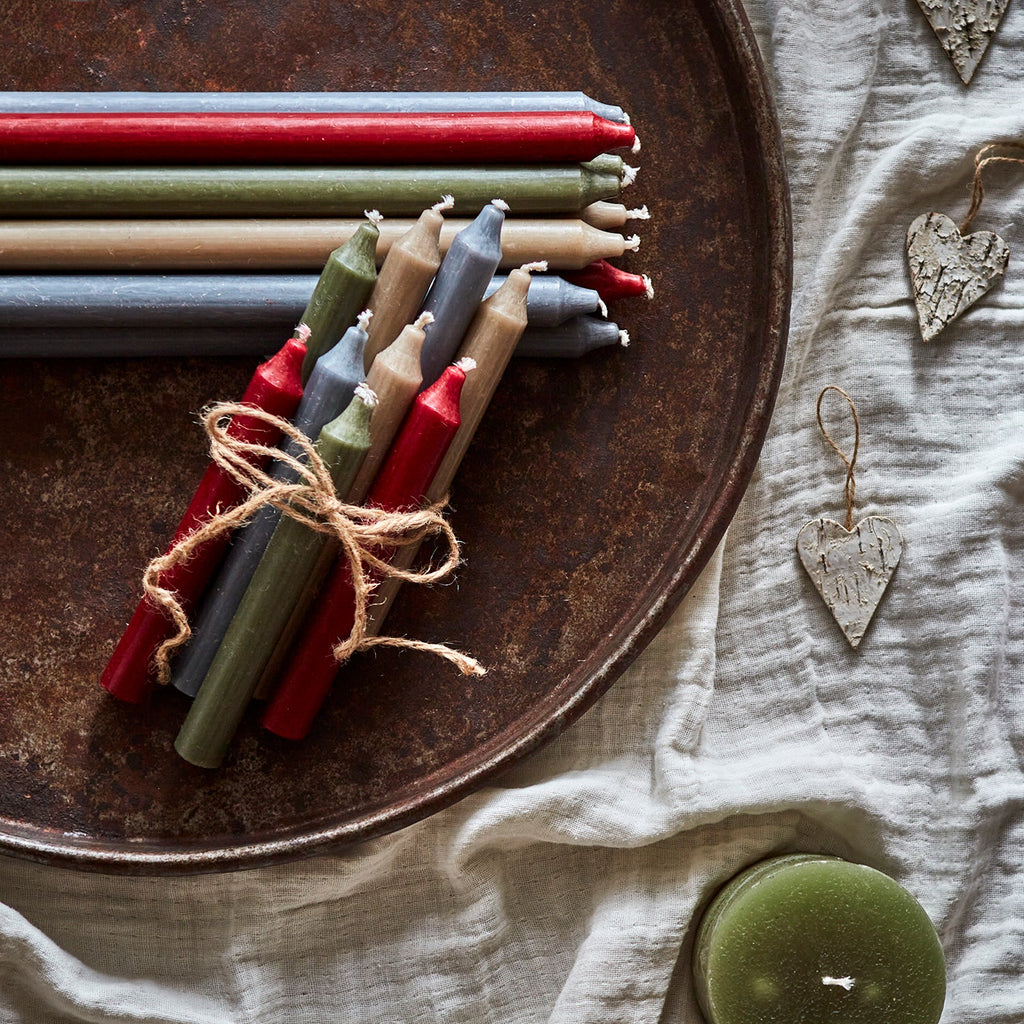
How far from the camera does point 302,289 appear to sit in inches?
27.4

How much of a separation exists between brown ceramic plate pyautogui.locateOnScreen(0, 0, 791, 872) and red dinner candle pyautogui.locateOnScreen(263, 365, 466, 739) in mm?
41

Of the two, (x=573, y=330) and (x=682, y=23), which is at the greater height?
(x=682, y=23)

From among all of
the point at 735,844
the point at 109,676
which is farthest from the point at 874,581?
the point at 109,676

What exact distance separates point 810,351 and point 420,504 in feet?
1.25

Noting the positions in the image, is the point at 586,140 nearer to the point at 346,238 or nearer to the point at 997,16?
the point at 346,238

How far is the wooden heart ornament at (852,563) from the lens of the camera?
0.84 metres

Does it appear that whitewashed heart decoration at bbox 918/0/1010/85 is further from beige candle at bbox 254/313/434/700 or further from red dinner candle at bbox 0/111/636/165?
beige candle at bbox 254/313/434/700

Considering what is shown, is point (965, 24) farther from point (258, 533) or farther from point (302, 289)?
point (258, 533)

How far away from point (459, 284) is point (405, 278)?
0.04 m

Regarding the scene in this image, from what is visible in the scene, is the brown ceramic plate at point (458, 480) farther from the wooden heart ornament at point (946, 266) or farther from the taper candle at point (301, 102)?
the wooden heart ornament at point (946, 266)

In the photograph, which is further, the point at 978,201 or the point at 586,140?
the point at 978,201

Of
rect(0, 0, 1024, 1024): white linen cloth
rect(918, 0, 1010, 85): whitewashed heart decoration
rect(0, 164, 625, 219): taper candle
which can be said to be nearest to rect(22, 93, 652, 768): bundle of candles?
rect(0, 164, 625, 219): taper candle

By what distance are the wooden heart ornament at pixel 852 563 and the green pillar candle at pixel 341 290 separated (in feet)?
1.38

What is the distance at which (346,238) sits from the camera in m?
0.70
